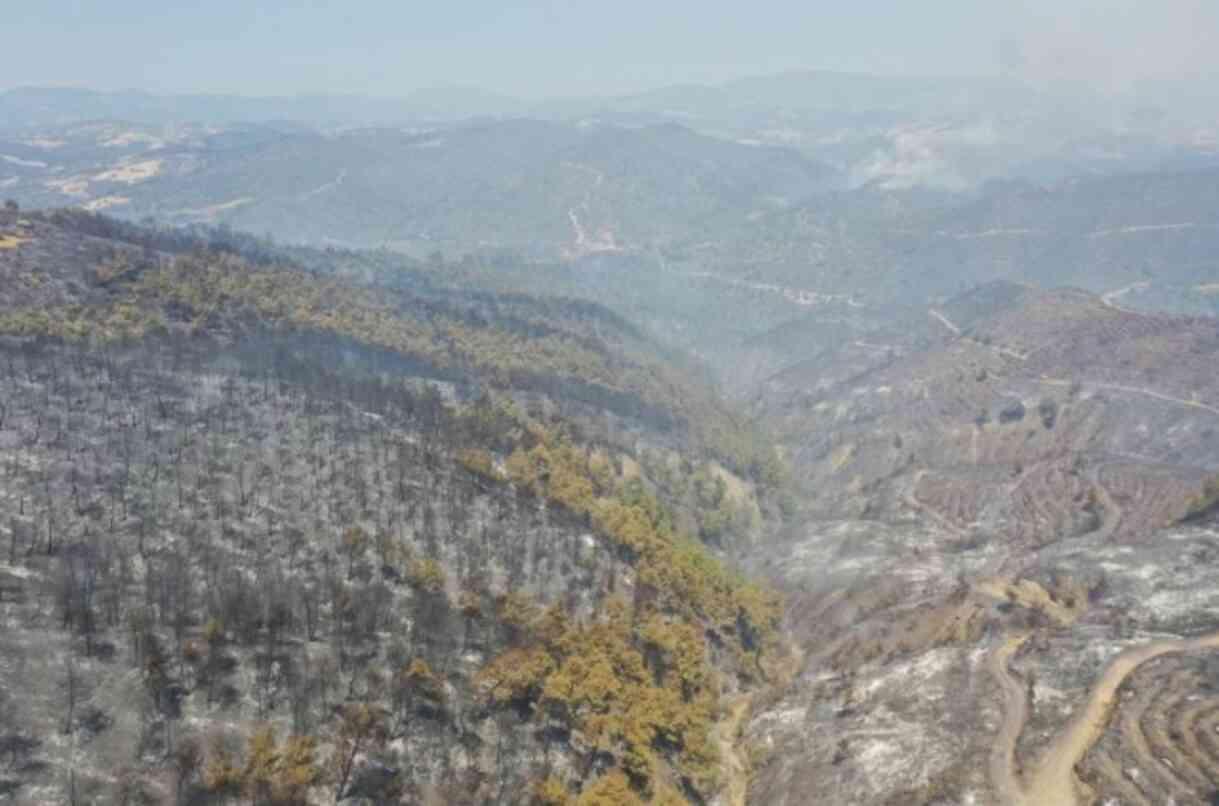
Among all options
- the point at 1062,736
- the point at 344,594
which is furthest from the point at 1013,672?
the point at 344,594

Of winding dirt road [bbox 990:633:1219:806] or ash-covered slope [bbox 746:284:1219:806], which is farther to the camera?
ash-covered slope [bbox 746:284:1219:806]

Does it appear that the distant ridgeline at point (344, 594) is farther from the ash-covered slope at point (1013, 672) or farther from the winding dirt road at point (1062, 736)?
the winding dirt road at point (1062, 736)

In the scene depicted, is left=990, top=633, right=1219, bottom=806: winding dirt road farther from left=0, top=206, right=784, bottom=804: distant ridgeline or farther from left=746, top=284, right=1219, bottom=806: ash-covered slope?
left=0, top=206, right=784, bottom=804: distant ridgeline

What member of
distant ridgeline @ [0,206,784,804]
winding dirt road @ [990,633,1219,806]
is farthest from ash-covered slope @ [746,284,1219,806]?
distant ridgeline @ [0,206,784,804]

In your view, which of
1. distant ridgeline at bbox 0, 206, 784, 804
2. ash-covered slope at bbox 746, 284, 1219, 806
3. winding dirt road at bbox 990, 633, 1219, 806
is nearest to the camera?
winding dirt road at bbox 990, 633, 1219, 806

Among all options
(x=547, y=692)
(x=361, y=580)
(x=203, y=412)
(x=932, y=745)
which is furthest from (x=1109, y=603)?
(x=203, y=412)

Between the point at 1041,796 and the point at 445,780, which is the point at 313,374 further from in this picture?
the point at 1041,796
